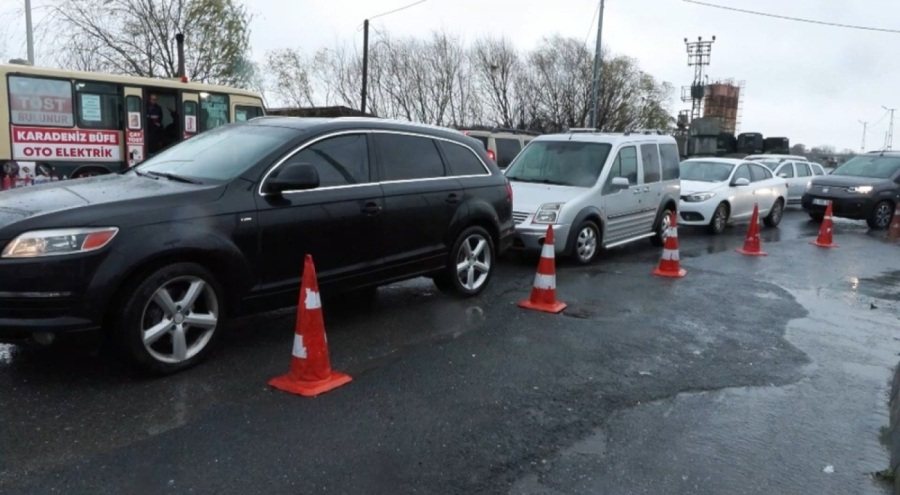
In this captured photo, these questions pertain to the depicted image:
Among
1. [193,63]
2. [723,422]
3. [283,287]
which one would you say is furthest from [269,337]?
[193,63]

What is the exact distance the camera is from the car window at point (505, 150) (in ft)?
60.2

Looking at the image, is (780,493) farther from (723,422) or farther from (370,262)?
(370,262)

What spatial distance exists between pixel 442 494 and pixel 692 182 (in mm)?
12384

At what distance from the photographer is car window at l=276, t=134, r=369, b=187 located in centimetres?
534

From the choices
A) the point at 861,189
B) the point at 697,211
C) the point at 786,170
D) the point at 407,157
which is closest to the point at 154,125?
the point at 407,157

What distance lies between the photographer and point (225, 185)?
4.75 m

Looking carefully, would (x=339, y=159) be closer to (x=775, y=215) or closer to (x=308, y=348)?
(x=308, y=348)

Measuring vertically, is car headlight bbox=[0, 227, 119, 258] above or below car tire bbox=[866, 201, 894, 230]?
above

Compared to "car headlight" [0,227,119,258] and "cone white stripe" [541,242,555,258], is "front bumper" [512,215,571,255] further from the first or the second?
"car headlight" [0,227,119,258]

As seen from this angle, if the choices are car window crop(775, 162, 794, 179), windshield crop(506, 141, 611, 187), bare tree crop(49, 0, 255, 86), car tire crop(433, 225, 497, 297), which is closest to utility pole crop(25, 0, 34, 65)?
bare tree crop(49, 0, 255, 86)

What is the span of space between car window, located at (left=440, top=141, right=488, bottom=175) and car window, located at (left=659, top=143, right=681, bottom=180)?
5081mm

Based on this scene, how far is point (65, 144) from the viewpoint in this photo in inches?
494

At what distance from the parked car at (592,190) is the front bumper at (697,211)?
236 cm

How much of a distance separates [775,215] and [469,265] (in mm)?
11683
